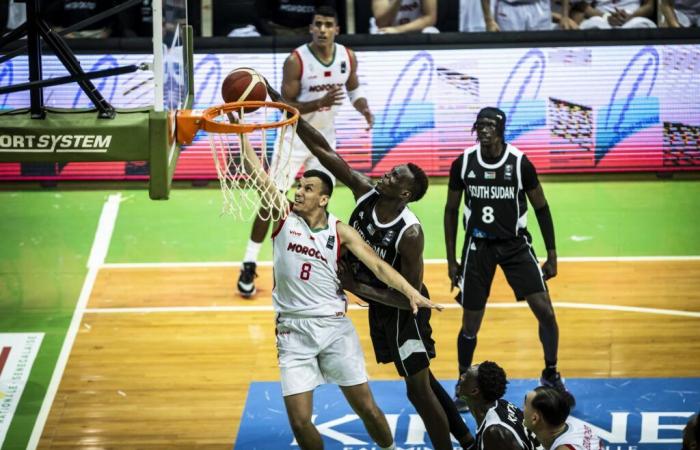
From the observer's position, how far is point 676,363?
915cm

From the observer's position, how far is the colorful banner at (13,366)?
28.3ft

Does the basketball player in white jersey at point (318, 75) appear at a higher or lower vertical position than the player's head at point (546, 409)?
higher

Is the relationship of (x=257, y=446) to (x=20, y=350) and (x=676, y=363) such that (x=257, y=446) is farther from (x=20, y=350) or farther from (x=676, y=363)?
(x=676, y=363)

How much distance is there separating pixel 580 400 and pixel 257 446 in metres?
2.27

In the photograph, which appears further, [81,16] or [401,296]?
[81,16]

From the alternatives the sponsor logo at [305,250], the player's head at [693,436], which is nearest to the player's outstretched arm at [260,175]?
the sponsor logo at [305,250]

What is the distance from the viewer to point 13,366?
30.6 ft

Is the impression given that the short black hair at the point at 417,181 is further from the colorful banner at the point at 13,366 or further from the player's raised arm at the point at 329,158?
the colorful banner at the point at 13,366

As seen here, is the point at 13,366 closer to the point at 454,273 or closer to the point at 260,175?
the point at 260,175

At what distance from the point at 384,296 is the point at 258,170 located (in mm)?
1069

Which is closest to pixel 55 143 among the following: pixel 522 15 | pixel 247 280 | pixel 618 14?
pixel 247 280

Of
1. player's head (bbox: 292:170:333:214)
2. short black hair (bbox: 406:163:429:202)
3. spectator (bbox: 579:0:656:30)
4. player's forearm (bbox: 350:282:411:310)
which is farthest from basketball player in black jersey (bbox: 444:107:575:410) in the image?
spectator (bbox: 579:0:656:30)

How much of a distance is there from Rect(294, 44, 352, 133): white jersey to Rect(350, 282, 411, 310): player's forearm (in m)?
4.06

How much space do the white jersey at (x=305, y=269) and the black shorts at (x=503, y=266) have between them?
4.65ft
